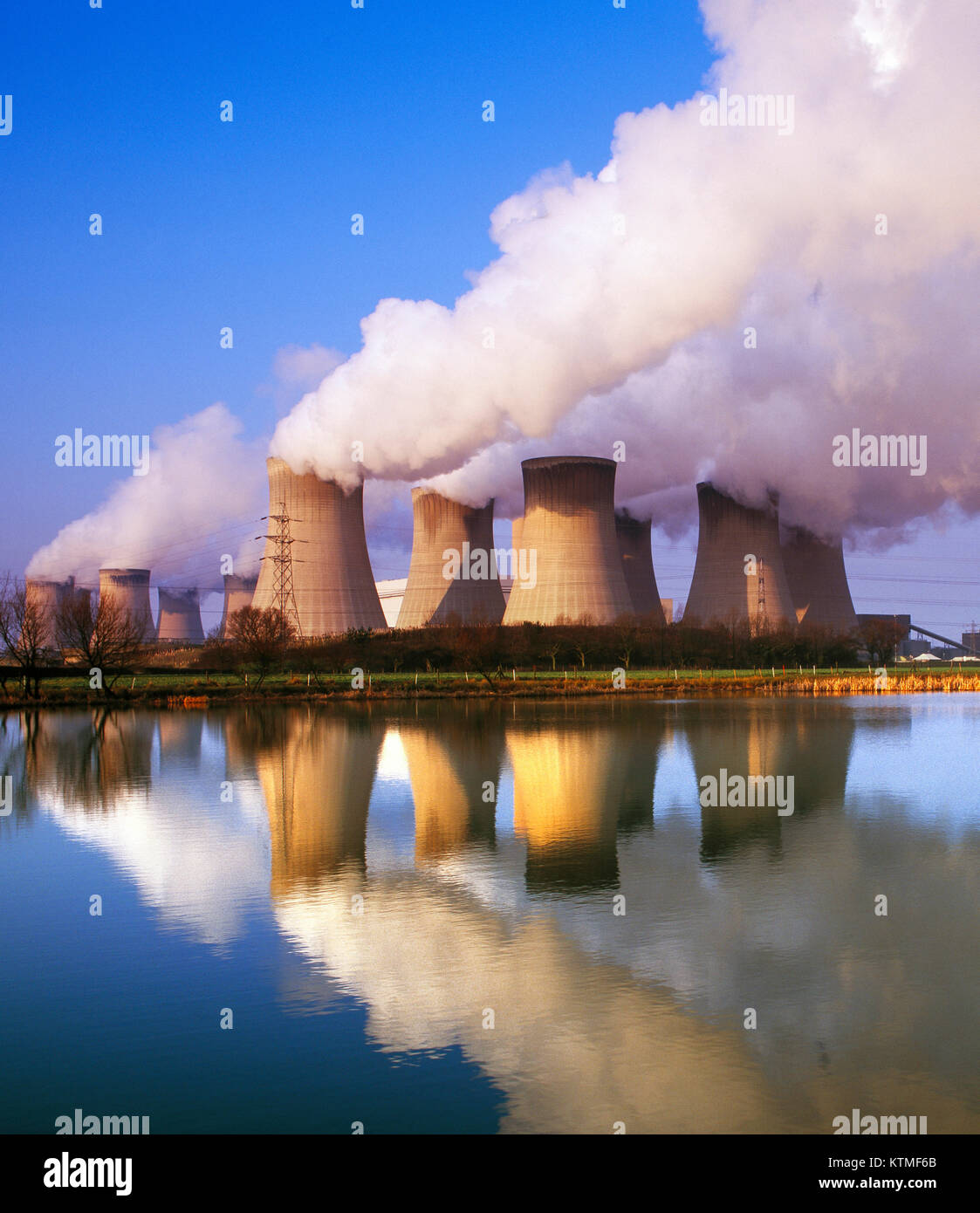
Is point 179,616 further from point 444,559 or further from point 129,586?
point 444,559

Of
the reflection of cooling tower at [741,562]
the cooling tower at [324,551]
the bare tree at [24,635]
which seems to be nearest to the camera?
the bare tree at [24,635]

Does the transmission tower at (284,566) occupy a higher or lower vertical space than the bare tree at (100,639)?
higher

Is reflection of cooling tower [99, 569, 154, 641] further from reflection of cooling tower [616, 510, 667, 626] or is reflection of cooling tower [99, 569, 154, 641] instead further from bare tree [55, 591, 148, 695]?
bare tree [55, 591, 148, 695]

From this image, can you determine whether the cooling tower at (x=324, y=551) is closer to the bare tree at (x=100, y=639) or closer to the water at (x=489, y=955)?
the bare tree at (x=100, y=639)

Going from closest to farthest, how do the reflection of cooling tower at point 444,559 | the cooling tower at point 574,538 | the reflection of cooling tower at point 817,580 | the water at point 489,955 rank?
the water at point 489,955 → the cooling tower at point 574,538 → the reflection of cooling tower at point 444,559 → the reflection of cooling tower at point 817,580

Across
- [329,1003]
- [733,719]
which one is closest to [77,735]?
[733,719]

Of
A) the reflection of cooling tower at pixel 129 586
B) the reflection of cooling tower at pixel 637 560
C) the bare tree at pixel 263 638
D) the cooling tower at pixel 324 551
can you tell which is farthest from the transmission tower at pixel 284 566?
the reflection of cooling tower at pixel 129 586

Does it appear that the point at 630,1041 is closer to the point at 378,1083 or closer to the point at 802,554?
the point at 378,1083
